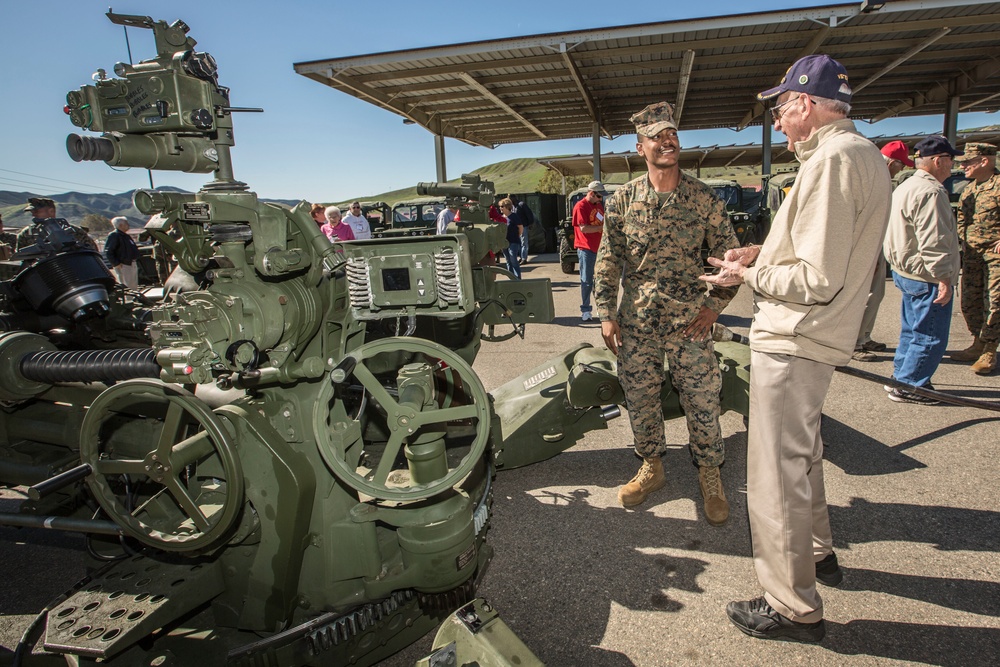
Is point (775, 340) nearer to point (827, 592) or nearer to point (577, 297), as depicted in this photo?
point (827, 592)

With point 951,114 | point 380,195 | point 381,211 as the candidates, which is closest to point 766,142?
point 951,114

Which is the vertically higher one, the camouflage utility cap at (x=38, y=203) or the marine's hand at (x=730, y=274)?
the camouflage utility cap at (x=38, y=203)

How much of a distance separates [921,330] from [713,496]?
2.92 m

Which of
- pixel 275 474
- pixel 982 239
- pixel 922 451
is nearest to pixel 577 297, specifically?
pixel 982 239

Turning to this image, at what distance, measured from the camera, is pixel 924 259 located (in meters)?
4.79

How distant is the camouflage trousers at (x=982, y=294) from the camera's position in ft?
18.3

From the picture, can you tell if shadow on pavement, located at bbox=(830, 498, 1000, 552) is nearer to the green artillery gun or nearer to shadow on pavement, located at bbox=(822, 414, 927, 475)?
shadow on pavement, located at bbox=(822, 414, 927, 475)

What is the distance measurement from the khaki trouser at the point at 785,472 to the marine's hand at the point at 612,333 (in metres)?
1.20

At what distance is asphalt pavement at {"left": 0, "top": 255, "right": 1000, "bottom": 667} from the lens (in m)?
2.49

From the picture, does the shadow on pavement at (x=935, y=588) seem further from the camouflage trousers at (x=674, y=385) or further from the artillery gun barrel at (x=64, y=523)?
the artillery gun barrel at (x=64, y=523)

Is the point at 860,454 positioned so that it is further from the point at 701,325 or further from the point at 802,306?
the point at 802,306

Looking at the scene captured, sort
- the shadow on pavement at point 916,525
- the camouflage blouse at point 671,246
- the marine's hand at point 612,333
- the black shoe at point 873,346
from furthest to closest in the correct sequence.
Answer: the black shoe at point 873,346
the marine's hand at point 612,333
the camouflage blouse at point 671,246
the shadow on pavement at point 916,525

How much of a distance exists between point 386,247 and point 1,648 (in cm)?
262

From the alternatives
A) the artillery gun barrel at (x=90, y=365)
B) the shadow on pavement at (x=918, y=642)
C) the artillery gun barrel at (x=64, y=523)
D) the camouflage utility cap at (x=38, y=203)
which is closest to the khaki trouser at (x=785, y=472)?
the shadow on pavement at (x=918, y=642)
